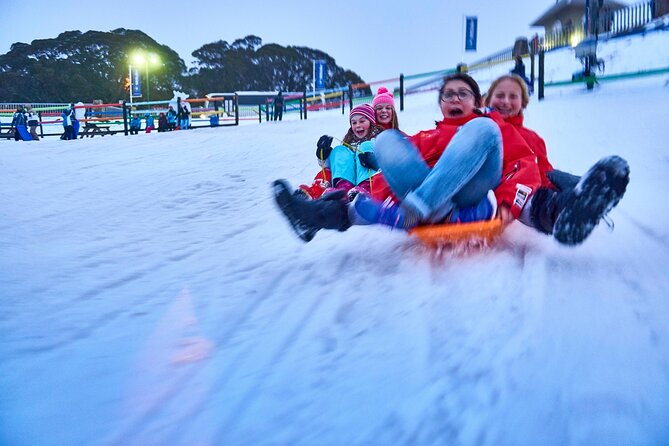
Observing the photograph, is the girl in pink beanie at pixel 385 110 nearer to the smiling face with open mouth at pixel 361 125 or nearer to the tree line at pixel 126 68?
the smiling face with open mouth at pixel 361 125

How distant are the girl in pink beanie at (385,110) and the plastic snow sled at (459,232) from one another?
1.17 m

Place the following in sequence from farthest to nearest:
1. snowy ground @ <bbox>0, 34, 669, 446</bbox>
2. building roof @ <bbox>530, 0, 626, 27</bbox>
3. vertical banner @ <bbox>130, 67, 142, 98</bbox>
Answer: vertical banner @ <bbox>130, 67, 142, 98</bbox>
building roof @ <bbox>530, 0, 626, 27</bbox>
snowy ground @ <bbox>0, 34, 669, 446</bbox>

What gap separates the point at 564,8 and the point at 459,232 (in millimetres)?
24031

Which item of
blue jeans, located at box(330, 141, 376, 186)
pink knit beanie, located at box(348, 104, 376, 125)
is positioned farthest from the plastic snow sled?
pink knit beanie, located at box(348, 104, 376, 125)

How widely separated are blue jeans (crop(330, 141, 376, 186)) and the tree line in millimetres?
22841

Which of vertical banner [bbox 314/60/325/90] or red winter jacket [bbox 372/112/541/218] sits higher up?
vertical banner [bbox 314/60/325/90]

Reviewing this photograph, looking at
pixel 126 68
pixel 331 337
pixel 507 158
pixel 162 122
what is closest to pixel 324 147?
pixel 507 158

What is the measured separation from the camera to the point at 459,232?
5.88ft

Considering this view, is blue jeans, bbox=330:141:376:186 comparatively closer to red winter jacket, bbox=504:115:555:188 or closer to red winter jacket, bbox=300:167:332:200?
red winter jacket, bbox=300:167:332:200

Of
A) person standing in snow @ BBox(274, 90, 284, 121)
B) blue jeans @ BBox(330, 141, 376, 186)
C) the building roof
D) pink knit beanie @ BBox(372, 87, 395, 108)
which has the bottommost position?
blue jeans @ BBox(330, 141, 376, 186)

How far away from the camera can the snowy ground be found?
917 mm

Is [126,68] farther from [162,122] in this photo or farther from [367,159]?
[367,159]

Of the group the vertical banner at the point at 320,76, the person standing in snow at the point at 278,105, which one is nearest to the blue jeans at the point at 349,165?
the person standing in snow at the point at 278,105

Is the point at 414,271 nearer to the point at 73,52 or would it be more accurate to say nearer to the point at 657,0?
the point at 657,0
